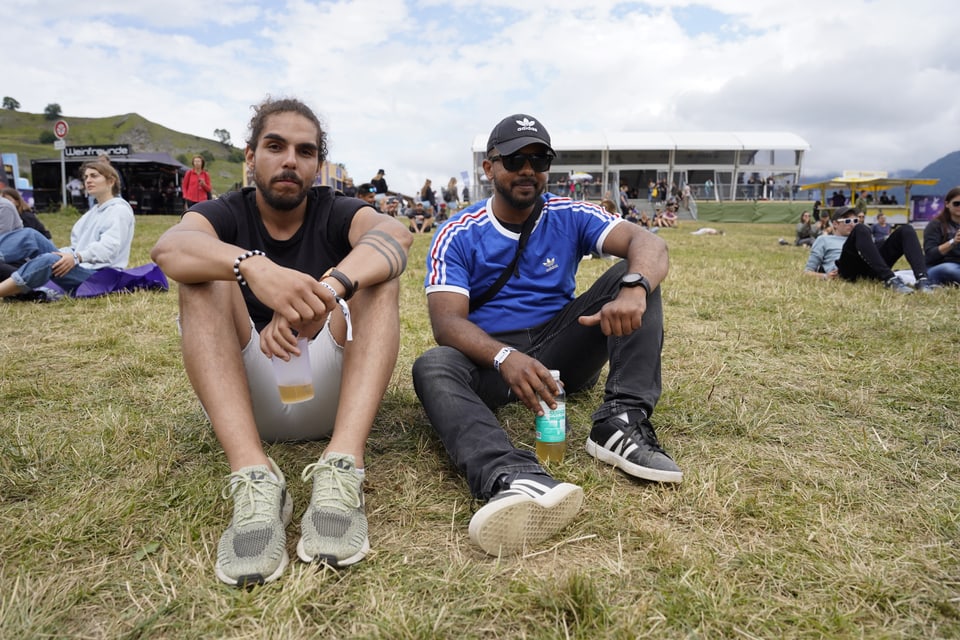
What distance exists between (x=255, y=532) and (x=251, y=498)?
0.43 feet

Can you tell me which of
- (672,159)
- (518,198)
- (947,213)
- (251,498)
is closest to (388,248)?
(518,198)

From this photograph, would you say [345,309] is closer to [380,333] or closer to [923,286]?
[380,333]

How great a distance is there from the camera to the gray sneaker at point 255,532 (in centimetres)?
→ 180

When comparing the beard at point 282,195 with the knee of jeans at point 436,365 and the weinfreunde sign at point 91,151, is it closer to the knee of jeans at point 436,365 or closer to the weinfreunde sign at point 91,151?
the knee of jeans at point 436,365

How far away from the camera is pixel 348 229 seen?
2725 mm

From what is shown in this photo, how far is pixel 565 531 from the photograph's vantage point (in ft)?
6.93

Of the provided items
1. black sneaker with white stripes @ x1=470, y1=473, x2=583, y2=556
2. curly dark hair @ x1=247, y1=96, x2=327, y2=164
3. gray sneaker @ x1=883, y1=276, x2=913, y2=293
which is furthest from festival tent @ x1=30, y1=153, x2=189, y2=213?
black sneaker with white stripes @ x1=470, y1=473, x2=583, y2=556

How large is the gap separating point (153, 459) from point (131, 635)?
3.91 feet

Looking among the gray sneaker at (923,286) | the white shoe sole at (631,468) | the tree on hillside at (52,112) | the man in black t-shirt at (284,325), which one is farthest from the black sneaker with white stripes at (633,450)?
the tree on hillside at (52,112)

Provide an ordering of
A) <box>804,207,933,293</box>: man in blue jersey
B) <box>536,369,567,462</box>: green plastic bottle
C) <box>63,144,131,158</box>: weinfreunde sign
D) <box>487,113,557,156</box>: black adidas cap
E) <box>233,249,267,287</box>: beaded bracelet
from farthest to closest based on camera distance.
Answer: <box>63,144,131,158</box>: weinfreunde sign
<box>804,207,933,293</box>: man in blue jersey
<box>487,113,557,156</box>: black adidas cap
<box>536,369,567,462</box>: green plastic bottle
<box>233,249,267,287</box>: beaded bracelet

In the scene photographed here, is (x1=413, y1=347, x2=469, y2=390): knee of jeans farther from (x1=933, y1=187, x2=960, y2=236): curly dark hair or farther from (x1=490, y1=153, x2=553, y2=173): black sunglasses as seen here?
(x1=933, y1=187, x2=960, y2=236): curly dark hair

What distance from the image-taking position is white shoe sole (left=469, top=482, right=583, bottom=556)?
1.91 m

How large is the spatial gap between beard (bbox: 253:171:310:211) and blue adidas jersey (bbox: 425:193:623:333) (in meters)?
0.69

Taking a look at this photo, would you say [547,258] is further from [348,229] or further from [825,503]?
[825,503]
